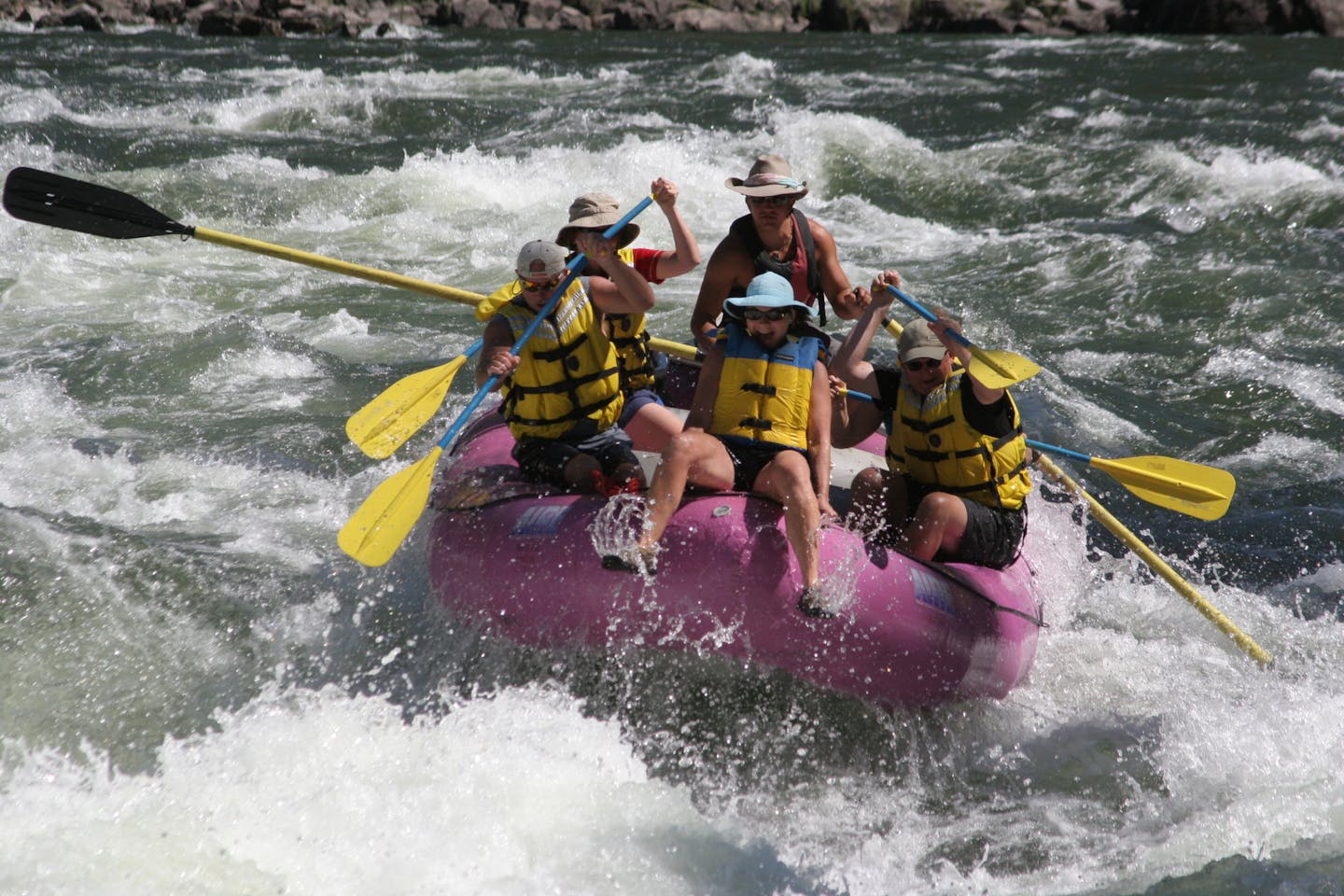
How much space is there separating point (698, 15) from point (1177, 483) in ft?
70.0

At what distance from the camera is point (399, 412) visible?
404 cm

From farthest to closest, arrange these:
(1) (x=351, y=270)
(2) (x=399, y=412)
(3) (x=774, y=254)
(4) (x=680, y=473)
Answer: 1. (1) (x=351, y=270)
2. (3) (x=774, y=254)
3. (2) (x=399, y=412)
4. (4) (x=680, y=473)

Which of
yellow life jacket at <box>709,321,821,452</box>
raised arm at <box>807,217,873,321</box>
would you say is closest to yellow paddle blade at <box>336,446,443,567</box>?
yellow life jacket at <box>709,321,821,452</box>

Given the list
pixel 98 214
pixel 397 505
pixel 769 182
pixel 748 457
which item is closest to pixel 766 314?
pixel 748 457

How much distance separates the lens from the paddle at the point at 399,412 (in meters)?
3.87

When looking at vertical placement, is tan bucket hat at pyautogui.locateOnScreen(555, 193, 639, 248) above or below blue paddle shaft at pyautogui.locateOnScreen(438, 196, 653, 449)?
above

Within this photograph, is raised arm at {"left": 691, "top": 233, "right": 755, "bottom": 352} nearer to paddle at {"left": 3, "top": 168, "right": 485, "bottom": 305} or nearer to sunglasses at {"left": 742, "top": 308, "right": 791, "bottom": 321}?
sunglasses at {"left": 742, "top": 308, "right": 791, "bottom": 321}

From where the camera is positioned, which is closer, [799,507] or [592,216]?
[799,507]

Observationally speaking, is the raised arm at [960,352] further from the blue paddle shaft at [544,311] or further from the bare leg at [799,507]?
the blue paddle shaft at [544,311]

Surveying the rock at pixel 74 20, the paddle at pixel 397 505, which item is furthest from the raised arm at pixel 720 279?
the rock at pixel 74 20

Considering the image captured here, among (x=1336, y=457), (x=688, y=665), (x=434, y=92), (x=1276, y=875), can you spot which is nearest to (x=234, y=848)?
(x=688, y=665)

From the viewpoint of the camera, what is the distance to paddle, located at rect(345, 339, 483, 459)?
3.87 metres

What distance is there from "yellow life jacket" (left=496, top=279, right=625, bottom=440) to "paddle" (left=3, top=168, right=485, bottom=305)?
121 centimetres

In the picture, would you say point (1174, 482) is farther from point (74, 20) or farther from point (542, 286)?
point (74, 20)
